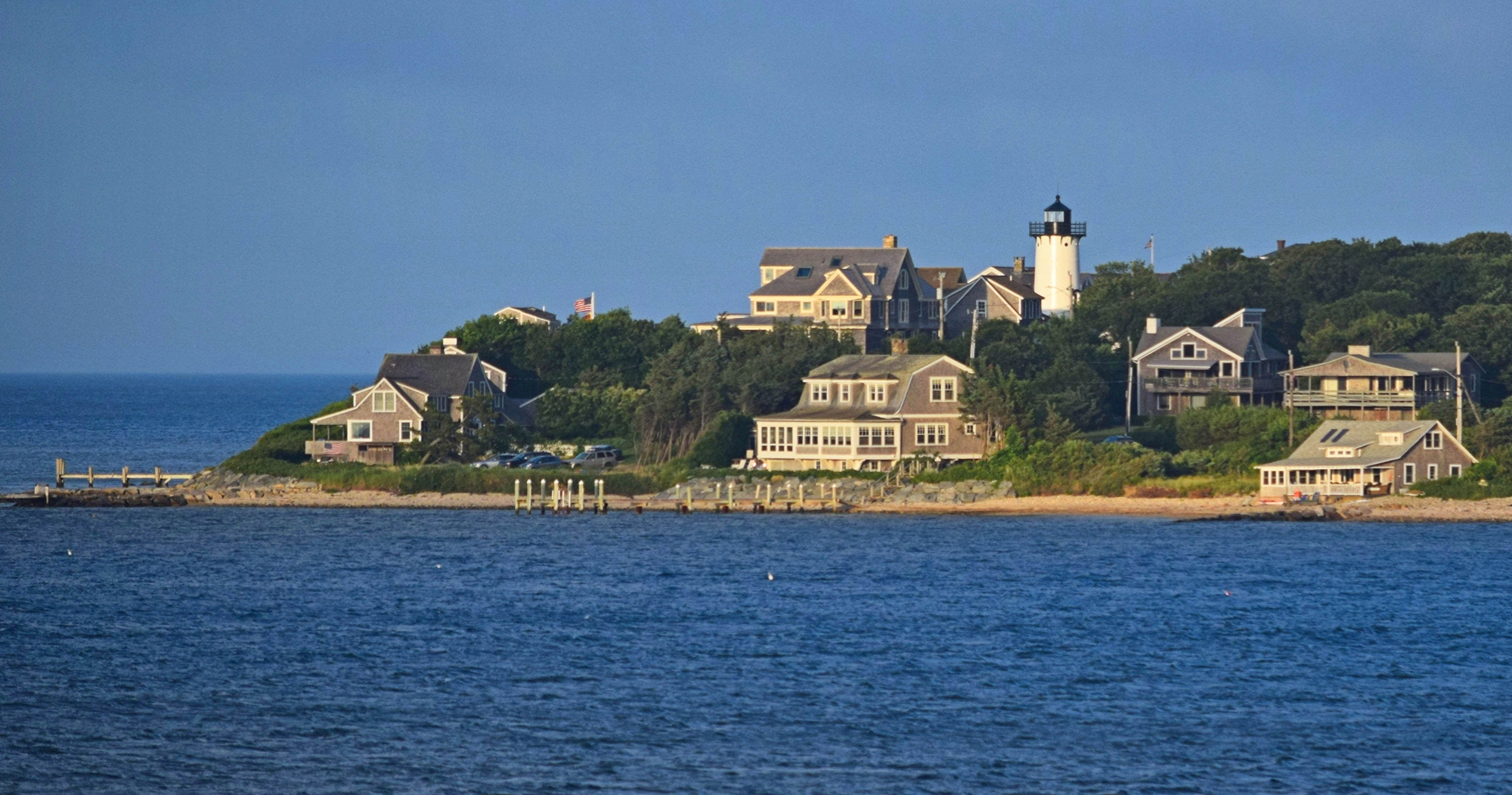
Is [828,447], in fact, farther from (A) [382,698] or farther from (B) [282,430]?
(A) [382,698]

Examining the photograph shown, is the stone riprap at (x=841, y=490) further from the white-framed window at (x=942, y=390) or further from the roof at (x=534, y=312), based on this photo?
the roof at (x=534, y=312)

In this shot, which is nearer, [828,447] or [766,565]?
[766,565]

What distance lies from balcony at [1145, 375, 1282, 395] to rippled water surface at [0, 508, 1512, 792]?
18.1m

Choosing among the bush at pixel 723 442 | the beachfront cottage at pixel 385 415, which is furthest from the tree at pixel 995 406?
the beachfront cottage at pixel 385 415

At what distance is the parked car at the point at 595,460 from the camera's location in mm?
87000

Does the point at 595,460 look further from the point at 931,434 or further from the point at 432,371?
the point at 931,434

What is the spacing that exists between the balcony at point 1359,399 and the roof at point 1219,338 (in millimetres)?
6448

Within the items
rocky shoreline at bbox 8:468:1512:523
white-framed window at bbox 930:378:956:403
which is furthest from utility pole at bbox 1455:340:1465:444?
white-framed window at bbox 930:378:956:403

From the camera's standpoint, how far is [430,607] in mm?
53469

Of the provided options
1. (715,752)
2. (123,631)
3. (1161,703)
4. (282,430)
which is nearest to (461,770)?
(715,752)

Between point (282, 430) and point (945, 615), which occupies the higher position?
point (282, 430)

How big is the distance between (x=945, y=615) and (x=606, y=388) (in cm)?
4771

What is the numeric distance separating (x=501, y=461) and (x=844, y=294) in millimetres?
27199

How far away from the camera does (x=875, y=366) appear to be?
86.8 metres
